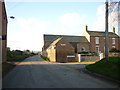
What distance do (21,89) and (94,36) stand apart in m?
49.0

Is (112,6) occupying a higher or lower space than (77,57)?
higher

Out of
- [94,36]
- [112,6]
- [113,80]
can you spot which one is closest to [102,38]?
[94,36]

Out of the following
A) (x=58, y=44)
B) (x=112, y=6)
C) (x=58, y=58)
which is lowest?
(x=58, y=58)

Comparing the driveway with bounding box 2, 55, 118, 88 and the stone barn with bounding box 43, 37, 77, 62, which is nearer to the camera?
the driveway with bounding box 2, 55, 118, 88

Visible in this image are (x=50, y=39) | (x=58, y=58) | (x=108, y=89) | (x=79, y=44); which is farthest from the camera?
(x=50, y=39)

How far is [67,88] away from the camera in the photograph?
863 centimetres

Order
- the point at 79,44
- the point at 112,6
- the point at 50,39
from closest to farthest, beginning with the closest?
the point at 112,6 → the point at 79,44 → the point at 50,39

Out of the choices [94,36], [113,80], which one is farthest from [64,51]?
[113,80]

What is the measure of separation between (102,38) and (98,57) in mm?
16110

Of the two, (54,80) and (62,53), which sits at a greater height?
(62,53)

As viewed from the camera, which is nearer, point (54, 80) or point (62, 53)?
point (54, 80)

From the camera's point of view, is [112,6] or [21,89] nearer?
[21,89]

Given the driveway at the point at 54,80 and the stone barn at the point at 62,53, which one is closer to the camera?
the driveway at the point at 54,80

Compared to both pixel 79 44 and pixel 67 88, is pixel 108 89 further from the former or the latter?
pixel 79 44
